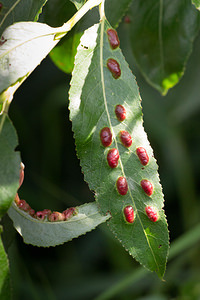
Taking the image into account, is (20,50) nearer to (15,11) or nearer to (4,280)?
(15,11)

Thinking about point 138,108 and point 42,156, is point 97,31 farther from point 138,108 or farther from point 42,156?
point 42,156

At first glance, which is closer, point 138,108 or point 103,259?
point 138,108

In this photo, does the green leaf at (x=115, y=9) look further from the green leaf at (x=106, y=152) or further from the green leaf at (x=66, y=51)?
the green leaf at (x=106, y=152)

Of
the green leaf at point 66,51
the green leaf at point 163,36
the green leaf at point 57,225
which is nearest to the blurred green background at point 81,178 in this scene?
the green leaf at point 163,36

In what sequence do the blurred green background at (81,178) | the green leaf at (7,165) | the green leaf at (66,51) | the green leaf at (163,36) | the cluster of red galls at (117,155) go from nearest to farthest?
the green leaf at (7,165) → the cluster of red galls at (117,155) → the green leaf at (66,51) → the green leaf at (163,36) → the blurred green background at (81,178)

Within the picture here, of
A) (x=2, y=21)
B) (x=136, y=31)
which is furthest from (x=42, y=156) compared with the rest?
(x=2, y=21)
